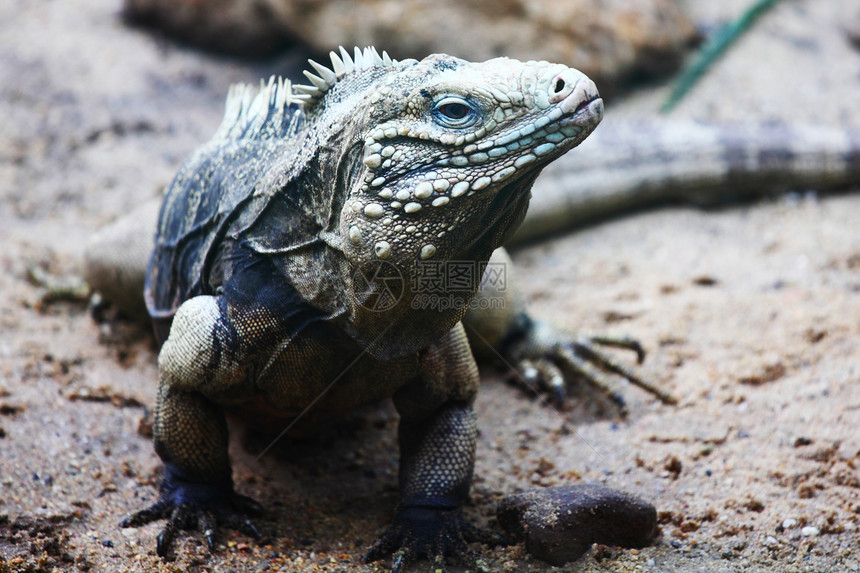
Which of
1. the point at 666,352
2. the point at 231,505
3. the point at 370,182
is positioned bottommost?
the point at 231,505

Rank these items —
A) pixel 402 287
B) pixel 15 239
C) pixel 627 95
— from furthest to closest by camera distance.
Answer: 1. pixel 627 95
2. pixel 15 239
3. pixel 402 287

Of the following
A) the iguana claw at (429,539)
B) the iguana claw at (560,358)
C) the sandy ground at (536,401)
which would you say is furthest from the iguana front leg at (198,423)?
the iguana claw at (560,358)

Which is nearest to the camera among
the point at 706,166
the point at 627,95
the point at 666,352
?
the point at 666,352

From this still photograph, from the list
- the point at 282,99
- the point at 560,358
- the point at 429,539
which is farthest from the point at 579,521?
the point at 282,99

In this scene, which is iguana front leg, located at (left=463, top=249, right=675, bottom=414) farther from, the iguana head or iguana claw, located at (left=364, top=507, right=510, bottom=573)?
the iguana head

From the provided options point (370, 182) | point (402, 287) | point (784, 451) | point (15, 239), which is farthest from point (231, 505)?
point (15, 239)

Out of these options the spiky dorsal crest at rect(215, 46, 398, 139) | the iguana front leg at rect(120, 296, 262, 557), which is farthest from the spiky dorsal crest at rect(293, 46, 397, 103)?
the iguana front leg at rect(120, 296, 262, 557)

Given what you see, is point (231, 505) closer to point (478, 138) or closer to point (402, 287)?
point (402, 287)
